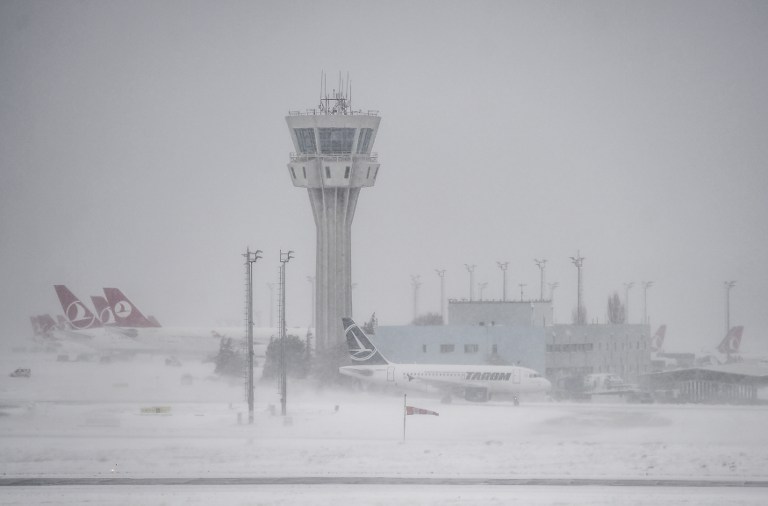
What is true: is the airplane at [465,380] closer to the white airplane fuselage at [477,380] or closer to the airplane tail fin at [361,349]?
the white airplane fuselage at [477,380]

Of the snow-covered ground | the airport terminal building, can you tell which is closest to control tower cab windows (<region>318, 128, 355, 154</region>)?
the airport terminal building

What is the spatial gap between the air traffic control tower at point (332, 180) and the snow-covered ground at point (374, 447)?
47170 millimetres

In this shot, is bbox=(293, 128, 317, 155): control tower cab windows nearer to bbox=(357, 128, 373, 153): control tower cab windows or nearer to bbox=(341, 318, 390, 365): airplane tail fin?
bbox=(357, 128, 373, 153): control tower cab windows

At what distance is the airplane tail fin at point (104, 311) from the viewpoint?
169125 mm

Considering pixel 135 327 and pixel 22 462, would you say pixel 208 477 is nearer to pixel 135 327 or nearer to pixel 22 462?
pixel 22 462

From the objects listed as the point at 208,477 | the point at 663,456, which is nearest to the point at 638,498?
the point at 663,456

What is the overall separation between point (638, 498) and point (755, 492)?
6024 millimetres

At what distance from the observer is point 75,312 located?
549 ft

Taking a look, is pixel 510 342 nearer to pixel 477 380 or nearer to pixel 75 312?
pixel 477 380

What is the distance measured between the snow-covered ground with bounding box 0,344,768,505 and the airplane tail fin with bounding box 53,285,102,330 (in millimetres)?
59852

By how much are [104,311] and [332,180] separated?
40.9 metres

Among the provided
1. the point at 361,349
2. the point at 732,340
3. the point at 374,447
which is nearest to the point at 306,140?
the point at 361,349

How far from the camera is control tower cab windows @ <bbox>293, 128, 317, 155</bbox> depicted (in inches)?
5930

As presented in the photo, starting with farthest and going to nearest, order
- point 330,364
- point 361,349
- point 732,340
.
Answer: point 732,340 < point 330,364 < point 361,349
